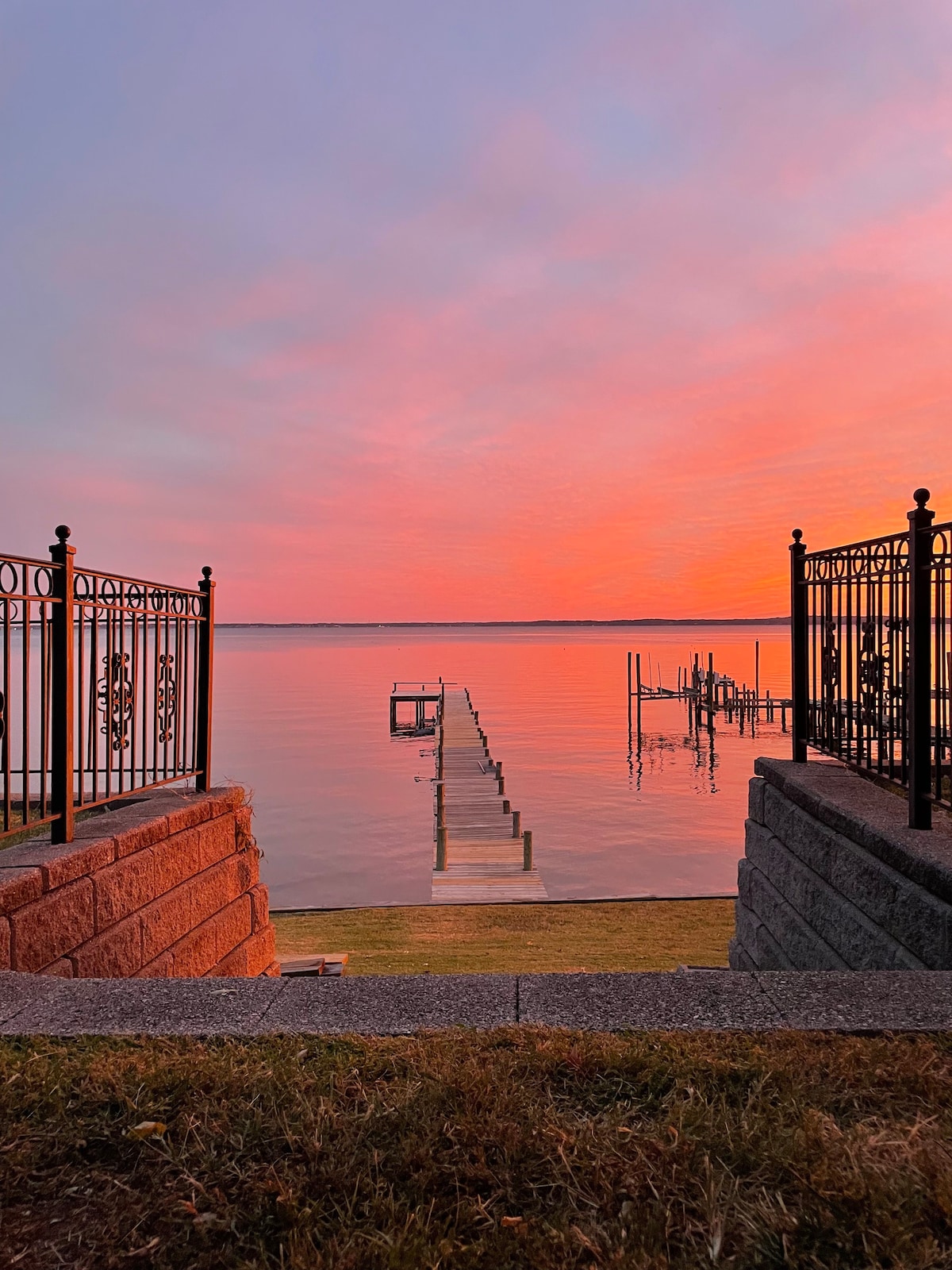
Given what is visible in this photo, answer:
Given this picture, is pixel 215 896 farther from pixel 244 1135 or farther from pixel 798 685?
pixel 798 685

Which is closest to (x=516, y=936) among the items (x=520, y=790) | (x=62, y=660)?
(x=62, y=660)

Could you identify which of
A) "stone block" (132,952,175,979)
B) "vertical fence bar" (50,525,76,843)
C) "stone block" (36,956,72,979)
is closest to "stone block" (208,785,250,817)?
"stone block" (132,952,175,979)

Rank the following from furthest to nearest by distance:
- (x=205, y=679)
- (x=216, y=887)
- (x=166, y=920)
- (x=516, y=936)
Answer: (x=516, y=936)
(x=205, y=679)
(x=216, y=887)
(x=166, y=920)

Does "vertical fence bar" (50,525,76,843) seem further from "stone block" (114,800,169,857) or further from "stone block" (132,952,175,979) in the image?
"stone block" (132,952,175,979)

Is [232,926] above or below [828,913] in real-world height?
below

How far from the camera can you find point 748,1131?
83.6 inches

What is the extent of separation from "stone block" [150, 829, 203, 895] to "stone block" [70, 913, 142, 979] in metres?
0.37

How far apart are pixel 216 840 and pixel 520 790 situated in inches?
943

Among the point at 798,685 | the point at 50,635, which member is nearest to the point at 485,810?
the point at 798,685

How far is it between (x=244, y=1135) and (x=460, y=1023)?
0.92 meters

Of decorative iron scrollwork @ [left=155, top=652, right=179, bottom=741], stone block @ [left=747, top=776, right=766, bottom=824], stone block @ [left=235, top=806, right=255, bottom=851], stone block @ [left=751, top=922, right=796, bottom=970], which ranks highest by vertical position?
decorative iron scrollwork @ [left=155, top=652, right=179, bottom=741]

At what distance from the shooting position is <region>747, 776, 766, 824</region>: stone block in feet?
19.6

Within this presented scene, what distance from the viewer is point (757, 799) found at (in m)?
6.06

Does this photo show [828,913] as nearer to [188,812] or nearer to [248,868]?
[188,812]
